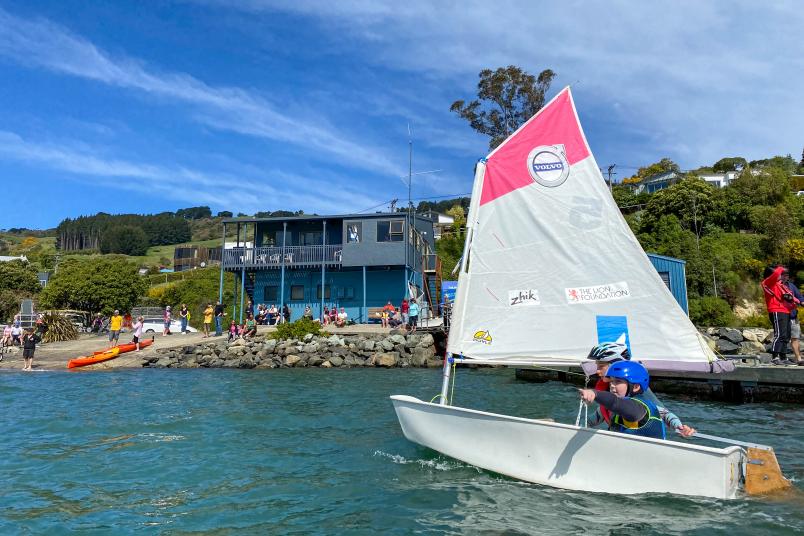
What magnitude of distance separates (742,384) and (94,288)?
1939 inches

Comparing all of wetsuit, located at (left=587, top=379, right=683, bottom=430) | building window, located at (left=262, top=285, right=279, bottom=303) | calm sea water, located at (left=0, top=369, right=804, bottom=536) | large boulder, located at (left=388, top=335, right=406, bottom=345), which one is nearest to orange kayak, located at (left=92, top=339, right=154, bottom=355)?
building window, located at (left=262, top=285, right=279, bottom=303)

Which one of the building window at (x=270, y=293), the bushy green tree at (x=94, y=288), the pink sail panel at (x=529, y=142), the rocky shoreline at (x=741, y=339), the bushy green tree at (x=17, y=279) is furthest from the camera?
the bushy green tree at (x=17, y=279)

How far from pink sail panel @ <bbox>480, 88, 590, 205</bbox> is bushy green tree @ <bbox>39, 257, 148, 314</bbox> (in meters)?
48.5

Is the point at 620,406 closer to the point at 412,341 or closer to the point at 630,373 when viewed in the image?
the point at 630,373

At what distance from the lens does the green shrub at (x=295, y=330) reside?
86.6ft

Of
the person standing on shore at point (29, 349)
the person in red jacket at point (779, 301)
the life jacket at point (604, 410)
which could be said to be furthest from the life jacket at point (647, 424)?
the person standing on shore at point (29, 349)

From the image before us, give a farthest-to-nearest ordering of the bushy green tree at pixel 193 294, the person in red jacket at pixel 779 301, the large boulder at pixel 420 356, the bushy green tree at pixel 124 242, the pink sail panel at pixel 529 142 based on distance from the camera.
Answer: the bushy green tree at pixel 124 242 < the bushy green tree at pixel 193 294 < the large boulder at pixel 420 356 < the person in red jacket at pixel 779 301 < the pink sail panel at pixel 529 142

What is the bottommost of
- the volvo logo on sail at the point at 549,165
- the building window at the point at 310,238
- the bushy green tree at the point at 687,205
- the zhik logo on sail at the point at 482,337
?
the zhik logo on sail at the point at 482,337

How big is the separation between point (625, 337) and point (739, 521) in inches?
103

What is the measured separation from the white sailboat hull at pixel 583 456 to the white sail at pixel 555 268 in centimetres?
117

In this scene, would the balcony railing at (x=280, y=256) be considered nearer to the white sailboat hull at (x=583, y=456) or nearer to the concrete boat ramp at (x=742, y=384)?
the concrete boat ramp at (x=742, y=384)

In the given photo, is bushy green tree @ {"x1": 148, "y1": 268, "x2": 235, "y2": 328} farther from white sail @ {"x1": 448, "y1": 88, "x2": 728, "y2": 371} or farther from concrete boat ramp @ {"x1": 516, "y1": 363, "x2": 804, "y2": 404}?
white sail @ {"x1": 448, "y1": 88, "x2": 728, "y2": 371}

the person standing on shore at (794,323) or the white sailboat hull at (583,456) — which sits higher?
the person standing on shore at (794,323)

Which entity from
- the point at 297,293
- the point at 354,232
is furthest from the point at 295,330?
the point at 354,232
